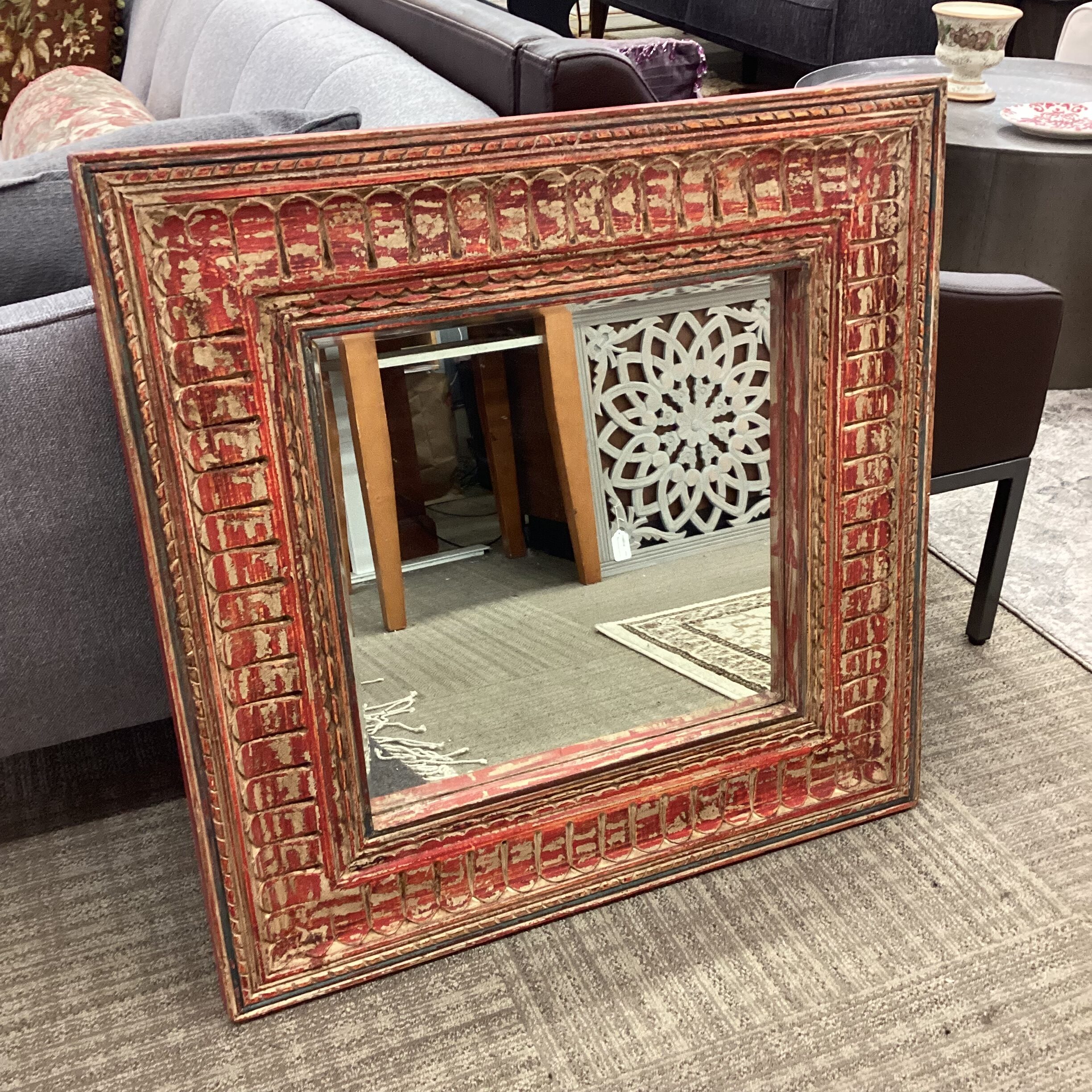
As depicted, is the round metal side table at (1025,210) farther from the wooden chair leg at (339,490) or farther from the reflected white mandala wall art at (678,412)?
the wooden chair leg at (339,490)

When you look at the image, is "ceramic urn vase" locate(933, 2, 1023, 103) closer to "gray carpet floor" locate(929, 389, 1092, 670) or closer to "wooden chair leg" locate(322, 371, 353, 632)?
"gray carpet floor" locate(929, 389, 1092, 670)

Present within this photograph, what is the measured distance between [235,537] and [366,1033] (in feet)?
1.59

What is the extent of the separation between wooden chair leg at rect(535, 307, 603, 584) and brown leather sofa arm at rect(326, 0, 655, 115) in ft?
0.82

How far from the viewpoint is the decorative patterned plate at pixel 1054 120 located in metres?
2.18

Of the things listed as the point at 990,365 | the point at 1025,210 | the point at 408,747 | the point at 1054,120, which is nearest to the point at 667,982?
the point at 408,747

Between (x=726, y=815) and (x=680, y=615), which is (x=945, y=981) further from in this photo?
(x=680, y=615)

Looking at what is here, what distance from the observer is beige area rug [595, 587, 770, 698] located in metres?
1.22

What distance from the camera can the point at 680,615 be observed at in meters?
1.23

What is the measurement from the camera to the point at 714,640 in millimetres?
1244

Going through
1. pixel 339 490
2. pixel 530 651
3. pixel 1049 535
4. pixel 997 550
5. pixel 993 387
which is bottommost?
pixel 1049 535

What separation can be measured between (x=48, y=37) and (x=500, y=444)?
2.25 m

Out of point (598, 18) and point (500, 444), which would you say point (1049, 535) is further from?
point (598, 18)

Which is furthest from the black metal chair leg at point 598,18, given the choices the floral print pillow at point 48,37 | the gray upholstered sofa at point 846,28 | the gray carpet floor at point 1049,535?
the gray carpet floor at point 1049,535

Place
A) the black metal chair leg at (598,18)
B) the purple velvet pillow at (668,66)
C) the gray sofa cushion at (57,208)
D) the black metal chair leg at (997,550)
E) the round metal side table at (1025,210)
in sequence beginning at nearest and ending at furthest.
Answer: the gray sofa cushion at (57,208)
the purple velvet pillow at (668,66)
the black metal chair leg at (997,550)
the round metal side table at (1025,210)
the black metal chair leg at (598,18)
